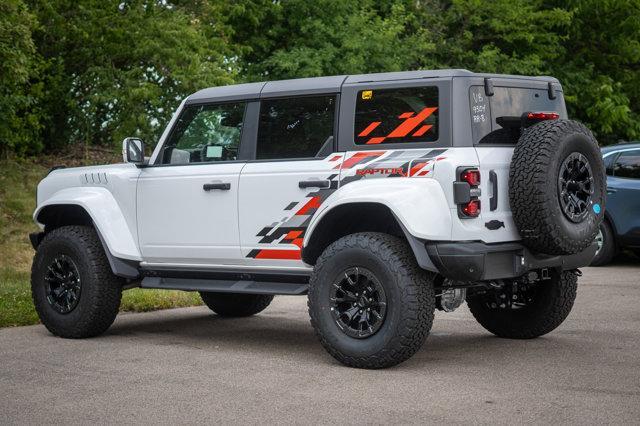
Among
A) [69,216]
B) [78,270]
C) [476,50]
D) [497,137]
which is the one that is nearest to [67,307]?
[78,270]

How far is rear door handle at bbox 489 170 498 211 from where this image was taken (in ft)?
23.4

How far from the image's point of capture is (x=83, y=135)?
20.6 metres

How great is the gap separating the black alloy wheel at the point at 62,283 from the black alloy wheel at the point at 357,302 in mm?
2614

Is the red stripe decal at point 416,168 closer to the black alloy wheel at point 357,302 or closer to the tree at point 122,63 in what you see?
the black alloy wheel at point 357,302

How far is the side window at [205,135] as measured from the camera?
834cm

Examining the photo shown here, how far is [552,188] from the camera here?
699 cm

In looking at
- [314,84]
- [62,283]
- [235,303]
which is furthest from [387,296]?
[235,303]

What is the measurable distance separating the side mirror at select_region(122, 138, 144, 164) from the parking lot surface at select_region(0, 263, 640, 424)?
1.47 m

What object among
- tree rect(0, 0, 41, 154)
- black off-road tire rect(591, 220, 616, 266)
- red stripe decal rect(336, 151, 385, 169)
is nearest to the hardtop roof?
red stripe decal rect(336, 151, 385, 169)

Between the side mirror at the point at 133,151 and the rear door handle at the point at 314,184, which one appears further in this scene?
the side mirror at the point at 133,151

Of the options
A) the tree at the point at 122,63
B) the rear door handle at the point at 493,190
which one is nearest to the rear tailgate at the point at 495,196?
the rear door handle at the point at 493,190

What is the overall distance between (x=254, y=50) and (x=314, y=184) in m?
16.7

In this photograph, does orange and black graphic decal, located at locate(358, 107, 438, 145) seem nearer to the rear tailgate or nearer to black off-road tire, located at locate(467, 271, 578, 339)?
the rear tailgate

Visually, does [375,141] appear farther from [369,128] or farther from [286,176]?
[286,176]
